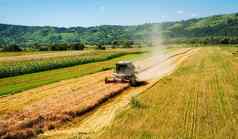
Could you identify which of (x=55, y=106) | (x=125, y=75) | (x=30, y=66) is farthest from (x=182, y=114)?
(x=30, y=66)

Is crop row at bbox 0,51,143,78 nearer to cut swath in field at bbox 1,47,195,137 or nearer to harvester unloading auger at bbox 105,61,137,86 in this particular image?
cut swath in field at bbox 1,47,195,137

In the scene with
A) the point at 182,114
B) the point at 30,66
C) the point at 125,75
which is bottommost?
the point at 182,114

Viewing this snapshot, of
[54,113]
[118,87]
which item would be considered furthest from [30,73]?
[54,113]

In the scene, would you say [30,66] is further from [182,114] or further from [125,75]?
[182,114]

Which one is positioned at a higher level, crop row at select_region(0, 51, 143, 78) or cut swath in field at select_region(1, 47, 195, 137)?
crop row at select_region(0, 51, 143, 78)

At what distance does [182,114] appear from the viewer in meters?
15.5

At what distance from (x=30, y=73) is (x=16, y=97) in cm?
1544

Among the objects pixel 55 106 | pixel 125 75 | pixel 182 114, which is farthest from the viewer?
pixel 125 75

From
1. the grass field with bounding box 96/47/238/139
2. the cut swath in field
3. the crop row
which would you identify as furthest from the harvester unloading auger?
the crop row

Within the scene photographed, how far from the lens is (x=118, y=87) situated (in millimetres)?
23906

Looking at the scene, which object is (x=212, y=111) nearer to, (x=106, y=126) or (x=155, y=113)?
(x=155, y=113)

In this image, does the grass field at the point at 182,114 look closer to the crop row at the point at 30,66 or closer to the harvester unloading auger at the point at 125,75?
the harvester unloading auger at the point at 125,75

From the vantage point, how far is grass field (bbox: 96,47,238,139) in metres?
12.7

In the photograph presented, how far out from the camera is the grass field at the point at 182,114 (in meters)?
12.7
